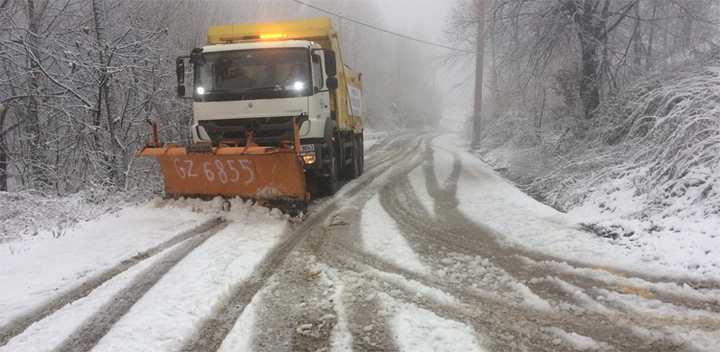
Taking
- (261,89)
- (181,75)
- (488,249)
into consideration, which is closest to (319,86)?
(261,89)

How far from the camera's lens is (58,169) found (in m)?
10.6

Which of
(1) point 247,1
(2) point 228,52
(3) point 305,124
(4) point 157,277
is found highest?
(1) point 247,1

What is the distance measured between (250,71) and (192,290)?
478 centimetres

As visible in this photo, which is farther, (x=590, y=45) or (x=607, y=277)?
(x=590, y=45)

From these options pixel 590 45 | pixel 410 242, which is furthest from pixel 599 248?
pixel 590 45

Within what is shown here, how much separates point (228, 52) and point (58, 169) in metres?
5.67

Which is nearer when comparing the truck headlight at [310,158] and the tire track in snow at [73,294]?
the tire track in snow at [73,294]

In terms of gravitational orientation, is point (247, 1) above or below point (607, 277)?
above

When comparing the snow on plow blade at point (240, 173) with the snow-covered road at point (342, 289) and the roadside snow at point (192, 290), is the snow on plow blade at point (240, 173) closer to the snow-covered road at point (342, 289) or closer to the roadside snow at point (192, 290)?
the snow-covered road at point (342, 289)

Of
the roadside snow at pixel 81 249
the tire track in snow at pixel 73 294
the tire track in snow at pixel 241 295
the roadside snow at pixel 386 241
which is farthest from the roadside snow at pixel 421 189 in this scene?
the tire track in snow at pixel 73 294

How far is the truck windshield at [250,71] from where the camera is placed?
792 cm

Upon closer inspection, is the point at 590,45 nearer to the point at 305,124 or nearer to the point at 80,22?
the point at 305,124

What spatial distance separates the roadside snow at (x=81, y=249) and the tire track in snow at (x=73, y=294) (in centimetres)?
8

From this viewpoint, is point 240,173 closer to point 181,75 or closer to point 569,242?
point 181,75
